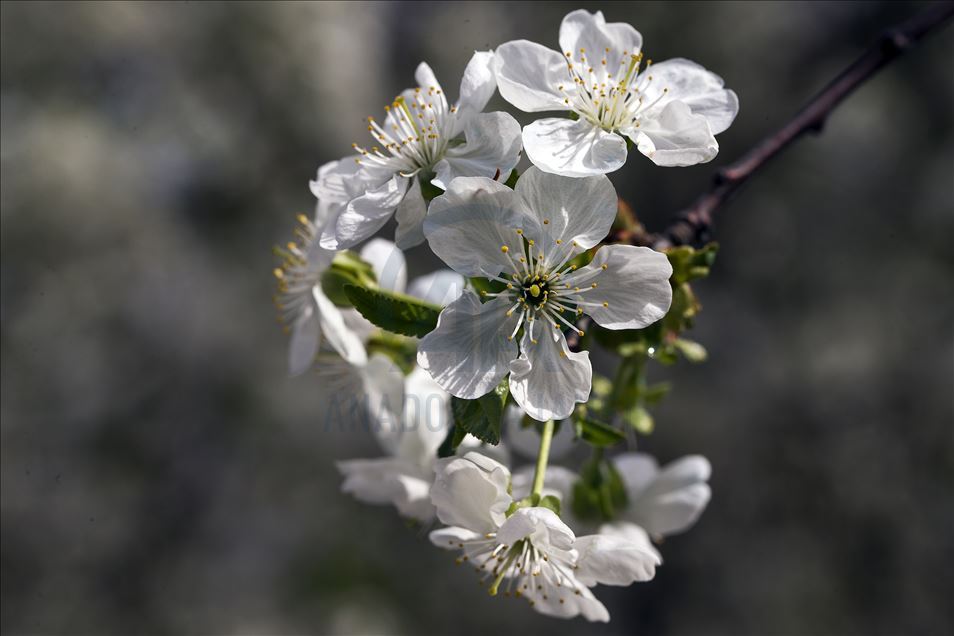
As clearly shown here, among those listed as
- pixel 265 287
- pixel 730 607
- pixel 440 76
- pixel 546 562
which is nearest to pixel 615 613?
pixel 730 607

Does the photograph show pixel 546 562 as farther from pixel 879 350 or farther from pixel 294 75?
pixel 294 75

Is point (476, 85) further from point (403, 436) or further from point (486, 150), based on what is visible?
point (403, 436)

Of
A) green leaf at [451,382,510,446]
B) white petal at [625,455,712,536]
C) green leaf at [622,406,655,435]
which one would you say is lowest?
green leaf at [451,382,510,446]

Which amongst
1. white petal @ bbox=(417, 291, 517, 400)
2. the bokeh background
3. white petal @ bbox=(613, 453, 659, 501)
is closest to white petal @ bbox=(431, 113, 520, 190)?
white petal @ bbox=(417, 291, 517, 400)

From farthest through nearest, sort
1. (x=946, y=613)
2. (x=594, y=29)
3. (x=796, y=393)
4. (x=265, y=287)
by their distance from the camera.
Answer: (x=265, y=287) → (x=796, y=393) → (x=946, y=613) → (x=594, y=29)

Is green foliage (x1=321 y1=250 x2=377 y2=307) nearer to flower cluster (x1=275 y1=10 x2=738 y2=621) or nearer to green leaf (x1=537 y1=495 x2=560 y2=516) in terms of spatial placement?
flower cluster (x1=275 y1=10 x2=738 y2=621)

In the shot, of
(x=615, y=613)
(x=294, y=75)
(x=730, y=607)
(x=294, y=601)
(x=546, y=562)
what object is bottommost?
(x=294, y=601)

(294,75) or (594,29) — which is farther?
(294,75)

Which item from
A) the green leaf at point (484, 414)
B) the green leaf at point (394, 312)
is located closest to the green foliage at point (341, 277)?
the green leaf at point (394, 312)
